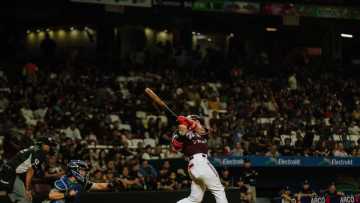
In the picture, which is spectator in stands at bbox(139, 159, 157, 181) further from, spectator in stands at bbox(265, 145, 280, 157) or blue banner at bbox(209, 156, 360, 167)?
spectator in stands at bbox(265, 145, 280, 157)

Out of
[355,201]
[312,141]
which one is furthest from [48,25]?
[355,201]

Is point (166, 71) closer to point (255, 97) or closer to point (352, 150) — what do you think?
point (255, 97)

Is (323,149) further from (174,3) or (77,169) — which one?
(77,169)

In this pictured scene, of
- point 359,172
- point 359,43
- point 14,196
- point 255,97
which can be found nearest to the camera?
point 14,196

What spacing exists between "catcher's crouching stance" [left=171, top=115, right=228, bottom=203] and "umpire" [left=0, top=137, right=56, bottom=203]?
7.53ft

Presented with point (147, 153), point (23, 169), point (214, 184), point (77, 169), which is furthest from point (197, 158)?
point (147, 153)

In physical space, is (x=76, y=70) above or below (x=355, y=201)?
above

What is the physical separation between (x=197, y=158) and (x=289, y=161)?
10765 millimetres

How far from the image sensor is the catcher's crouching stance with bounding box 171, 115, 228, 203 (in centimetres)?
1133

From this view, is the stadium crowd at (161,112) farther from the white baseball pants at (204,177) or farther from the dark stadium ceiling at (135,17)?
the white baseball pants at (204,177)

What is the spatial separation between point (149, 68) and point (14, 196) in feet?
47.9

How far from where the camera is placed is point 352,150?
2331cm

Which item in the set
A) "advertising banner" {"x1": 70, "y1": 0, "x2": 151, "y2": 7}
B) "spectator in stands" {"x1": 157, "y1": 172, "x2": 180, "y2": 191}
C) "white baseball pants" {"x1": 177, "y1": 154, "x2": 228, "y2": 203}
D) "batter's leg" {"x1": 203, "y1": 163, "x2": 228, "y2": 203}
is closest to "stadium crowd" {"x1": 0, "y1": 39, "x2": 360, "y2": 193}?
"spectator in stands" {"x1": 157, "y1": 172, "x2": 180, "y2": 191}

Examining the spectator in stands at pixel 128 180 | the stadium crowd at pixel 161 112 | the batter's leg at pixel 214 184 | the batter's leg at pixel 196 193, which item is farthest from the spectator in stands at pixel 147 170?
the batter's leg at pixel 214 184
